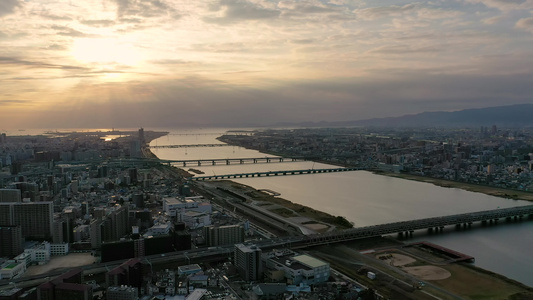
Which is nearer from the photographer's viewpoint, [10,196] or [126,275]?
[126,275]

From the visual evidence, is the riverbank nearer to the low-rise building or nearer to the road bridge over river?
the road bridge over river

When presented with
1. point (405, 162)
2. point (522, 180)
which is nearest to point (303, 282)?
point (522, 180)

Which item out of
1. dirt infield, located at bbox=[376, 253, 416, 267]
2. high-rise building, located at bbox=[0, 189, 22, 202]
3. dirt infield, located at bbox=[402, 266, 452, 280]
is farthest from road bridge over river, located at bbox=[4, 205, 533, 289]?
high-rise building, located at bbox=[0, 189, 22, 202]

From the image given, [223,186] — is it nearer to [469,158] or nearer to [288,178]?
[288,178]

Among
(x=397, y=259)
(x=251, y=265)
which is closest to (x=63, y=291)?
(x=251, y=265)

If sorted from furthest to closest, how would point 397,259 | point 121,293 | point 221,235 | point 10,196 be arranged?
point 10,196 → point 221,235 → point 397,259 → point 121,293

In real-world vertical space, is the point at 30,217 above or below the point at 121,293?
above

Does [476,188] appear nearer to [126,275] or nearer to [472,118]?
[126,275]
